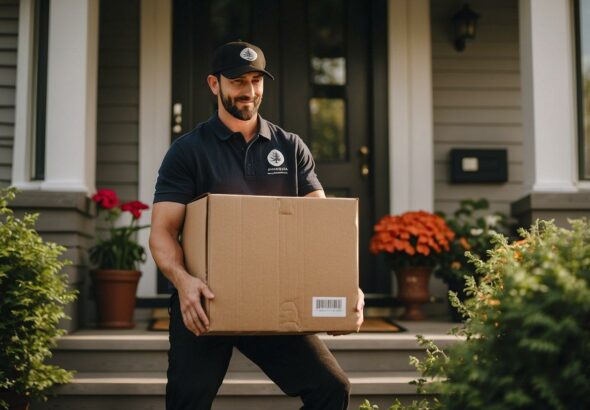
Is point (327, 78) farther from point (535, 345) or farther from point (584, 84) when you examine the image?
point (535, 345)

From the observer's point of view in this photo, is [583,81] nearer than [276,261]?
No

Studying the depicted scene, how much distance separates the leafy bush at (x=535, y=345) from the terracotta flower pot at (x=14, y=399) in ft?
6.59

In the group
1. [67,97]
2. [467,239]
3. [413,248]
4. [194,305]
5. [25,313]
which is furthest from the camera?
[467,239]

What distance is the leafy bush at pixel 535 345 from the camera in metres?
1.68

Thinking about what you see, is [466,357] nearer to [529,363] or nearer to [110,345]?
[529,363]

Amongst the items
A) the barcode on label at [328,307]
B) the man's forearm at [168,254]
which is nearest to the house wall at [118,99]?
the man's forearm at [168,254]

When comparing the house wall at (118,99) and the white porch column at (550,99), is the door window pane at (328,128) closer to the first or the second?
the house wall at (118,99)

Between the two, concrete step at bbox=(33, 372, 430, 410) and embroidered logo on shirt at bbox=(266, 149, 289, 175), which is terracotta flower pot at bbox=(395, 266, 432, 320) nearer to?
concrete step at bbox=(33, 372, 430, 410)

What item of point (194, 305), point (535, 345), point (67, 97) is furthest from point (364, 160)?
point (535, 345)

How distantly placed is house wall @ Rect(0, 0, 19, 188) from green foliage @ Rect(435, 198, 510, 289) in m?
2.65

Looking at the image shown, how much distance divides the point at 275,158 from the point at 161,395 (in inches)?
57.6

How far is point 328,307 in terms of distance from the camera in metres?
2.22

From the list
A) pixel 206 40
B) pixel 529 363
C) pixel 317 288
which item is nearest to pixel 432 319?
pixel 206 40

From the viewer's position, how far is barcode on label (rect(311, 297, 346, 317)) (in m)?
2.21
